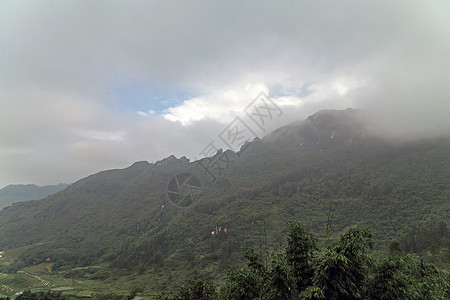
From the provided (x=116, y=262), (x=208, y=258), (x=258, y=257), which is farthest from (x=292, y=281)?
(x=116, y=262)

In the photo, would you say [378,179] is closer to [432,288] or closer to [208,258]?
[208,258]

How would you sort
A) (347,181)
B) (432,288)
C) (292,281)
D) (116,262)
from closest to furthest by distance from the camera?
(292,281) → (432,288) → (116,262) → (347,181)

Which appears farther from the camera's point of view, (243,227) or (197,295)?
(243,227)

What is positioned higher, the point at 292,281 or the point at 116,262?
the point at 292,281

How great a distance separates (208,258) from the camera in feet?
435

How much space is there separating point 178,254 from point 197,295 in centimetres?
13209

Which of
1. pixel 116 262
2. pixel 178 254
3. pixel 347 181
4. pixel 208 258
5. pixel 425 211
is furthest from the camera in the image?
pixel 347 181

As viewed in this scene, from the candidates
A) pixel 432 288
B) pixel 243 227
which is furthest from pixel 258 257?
pixel 243 227

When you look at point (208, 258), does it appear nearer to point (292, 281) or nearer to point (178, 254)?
point (178, 254)

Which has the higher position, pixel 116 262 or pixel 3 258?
pixel 3 258

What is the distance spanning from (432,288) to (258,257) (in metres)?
11.3

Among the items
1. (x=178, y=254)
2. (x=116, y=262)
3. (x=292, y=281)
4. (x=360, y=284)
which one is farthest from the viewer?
(x=116, y=262)

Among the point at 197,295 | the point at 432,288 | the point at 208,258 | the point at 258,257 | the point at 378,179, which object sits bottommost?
the point at 208,258

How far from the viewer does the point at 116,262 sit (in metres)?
Answer: 156
